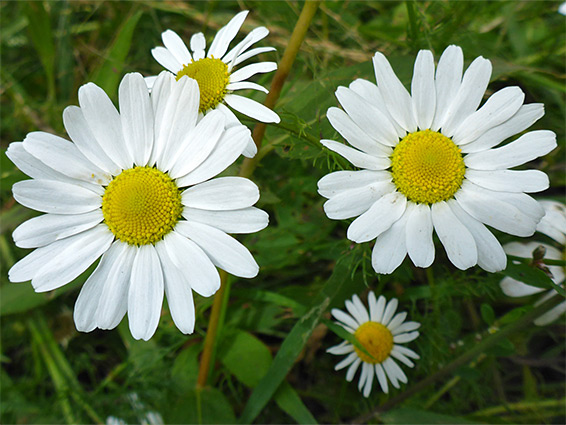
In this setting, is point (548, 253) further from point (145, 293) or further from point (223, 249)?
point (145, 293)

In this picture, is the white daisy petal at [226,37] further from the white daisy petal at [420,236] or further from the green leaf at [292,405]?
the green leaf at [292,405]

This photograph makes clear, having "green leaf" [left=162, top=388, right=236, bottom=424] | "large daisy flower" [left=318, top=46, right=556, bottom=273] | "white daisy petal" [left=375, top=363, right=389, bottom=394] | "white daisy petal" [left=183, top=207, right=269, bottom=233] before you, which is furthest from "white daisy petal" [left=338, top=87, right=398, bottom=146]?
"green leaf" [left=162, top=388, right=236, bottom=424]

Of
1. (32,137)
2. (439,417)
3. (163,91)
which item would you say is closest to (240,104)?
(163,91)

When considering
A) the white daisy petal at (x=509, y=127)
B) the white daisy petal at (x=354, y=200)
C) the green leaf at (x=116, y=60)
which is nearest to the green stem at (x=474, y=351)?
the white daisy petal at (x=509, y=127)

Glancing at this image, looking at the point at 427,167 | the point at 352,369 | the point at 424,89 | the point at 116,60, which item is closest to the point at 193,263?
the point at 427,167

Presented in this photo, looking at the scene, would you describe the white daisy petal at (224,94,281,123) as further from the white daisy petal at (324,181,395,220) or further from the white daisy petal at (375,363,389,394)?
the white daisy petal at (375,363,389,394)
